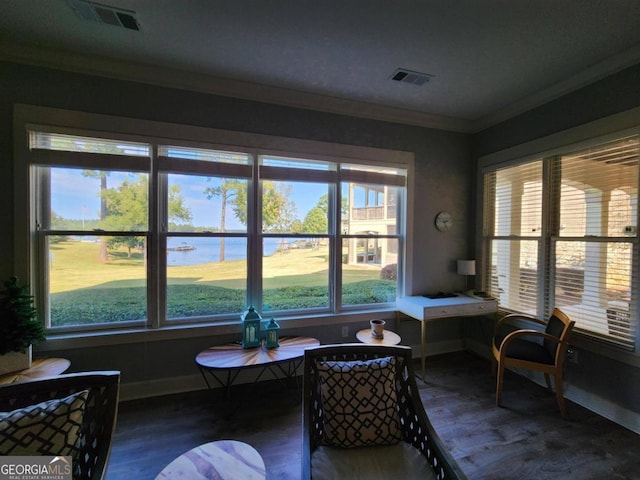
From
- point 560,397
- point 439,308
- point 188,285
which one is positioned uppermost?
point 188,285

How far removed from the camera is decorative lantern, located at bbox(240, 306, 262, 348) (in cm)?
251

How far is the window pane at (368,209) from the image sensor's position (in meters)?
3.17

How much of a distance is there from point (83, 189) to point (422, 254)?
353cm

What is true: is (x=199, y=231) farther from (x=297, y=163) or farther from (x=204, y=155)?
(x=297, y=163)

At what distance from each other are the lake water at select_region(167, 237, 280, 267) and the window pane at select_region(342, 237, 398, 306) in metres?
0.97

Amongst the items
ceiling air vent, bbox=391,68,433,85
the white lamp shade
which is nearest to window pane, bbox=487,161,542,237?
the white lamp shade

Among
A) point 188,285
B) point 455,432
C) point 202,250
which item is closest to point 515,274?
point 455,432

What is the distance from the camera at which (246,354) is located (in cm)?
238

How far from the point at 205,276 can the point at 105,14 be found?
2.08m

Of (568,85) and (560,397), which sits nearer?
(560,397)

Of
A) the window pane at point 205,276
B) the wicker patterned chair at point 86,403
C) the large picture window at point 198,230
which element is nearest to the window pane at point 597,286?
the large picture window at point 198,230

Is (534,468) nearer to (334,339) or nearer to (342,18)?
(334,339)

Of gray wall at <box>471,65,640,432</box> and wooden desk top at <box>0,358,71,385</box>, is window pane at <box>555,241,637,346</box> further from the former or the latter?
wooden desk top at <box>0,358,71,385</box>

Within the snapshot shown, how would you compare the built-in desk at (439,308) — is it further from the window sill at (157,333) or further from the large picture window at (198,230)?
the window sill at (157,333)
